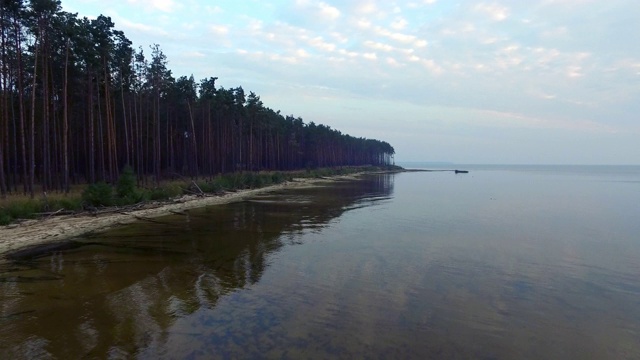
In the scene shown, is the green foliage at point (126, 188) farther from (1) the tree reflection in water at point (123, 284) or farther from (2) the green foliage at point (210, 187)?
(2) the green foliage at point (210, 187)

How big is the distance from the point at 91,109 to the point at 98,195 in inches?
369

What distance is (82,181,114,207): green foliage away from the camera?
25.9 meters

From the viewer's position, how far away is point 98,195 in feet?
86.6

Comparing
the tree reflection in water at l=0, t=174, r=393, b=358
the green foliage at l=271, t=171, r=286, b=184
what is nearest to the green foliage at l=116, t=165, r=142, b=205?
the tree reflection in water at l=0, t=174, r=393, b=358

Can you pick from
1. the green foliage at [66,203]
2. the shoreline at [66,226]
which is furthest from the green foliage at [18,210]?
the green foliage at [66,203]

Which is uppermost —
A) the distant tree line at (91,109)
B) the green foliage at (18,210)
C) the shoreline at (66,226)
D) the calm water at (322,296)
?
the distant tree line at (91,109)

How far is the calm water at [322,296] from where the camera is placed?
313 inches

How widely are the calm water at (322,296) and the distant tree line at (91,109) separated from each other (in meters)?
16.4

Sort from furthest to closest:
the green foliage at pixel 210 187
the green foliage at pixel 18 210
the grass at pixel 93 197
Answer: the green foliage at pixel 210 187
the grass at pixel 93 197
the green foliage at pixel 18 210

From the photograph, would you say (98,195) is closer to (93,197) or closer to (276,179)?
(93,197)

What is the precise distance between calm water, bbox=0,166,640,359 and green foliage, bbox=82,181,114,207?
24.0 ft

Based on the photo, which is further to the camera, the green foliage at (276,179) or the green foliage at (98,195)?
the green foliage at (276,179)

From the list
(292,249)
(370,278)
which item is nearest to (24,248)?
(292,249)

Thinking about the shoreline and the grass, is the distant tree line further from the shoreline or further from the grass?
the shoreline
